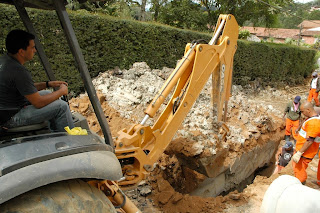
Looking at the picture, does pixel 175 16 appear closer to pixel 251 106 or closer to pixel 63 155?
pixel 251 106

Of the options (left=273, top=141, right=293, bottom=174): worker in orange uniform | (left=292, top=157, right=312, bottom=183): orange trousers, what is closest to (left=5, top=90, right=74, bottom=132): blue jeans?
(left=292, top=157, right=312, bottom=183): orange trousers

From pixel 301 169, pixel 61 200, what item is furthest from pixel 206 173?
pixel 61 200

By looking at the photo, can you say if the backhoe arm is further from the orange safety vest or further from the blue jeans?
the orange safety vest

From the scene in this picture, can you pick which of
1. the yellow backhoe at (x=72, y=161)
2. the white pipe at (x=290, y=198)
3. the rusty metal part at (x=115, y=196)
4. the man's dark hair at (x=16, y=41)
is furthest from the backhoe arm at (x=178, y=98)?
the white pipe at (x=290, y=198)

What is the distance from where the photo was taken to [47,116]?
2.12 meters

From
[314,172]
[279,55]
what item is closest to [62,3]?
[314,172]

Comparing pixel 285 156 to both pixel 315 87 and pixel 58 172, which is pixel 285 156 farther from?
pixel 58 172

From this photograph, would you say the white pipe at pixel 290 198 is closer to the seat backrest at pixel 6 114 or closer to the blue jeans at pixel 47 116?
the blue jeans at pixel 47 116

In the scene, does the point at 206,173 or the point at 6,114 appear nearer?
the point at 6,114

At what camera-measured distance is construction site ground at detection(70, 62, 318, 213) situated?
4.11 m

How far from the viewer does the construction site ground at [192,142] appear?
13.5 ft

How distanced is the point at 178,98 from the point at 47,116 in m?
2.01

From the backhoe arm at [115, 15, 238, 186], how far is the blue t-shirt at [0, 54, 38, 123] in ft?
4.29

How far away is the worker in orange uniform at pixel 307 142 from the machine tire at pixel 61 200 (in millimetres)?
3894
